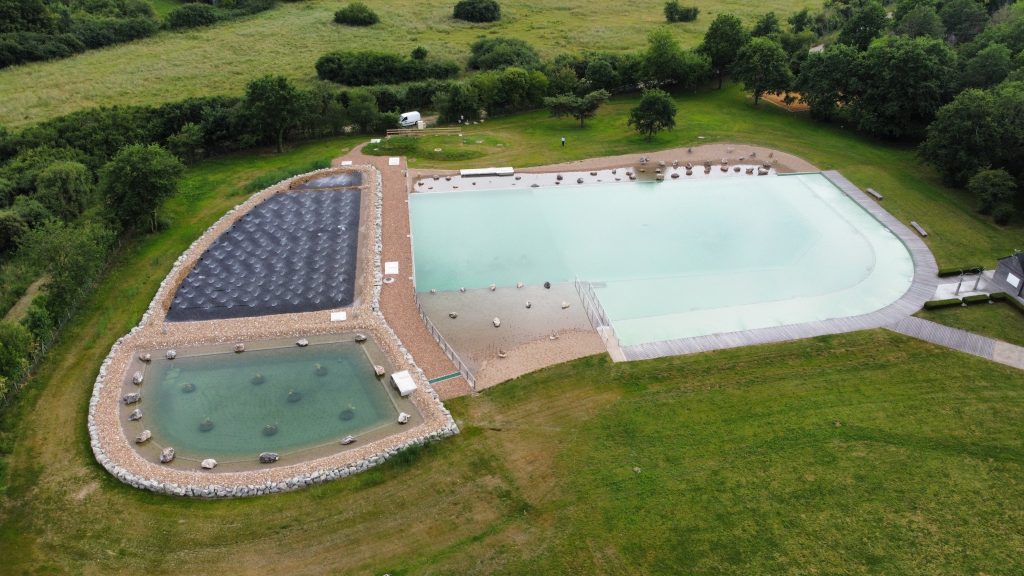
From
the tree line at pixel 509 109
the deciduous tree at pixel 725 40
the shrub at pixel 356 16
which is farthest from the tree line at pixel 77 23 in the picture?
the deciduous tree at pixel 725 40

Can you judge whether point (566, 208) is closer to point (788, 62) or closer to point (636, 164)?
point (636, 164)

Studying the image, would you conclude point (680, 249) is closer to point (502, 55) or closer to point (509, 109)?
point (509, 109)

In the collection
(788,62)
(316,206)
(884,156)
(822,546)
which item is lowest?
(822,546)

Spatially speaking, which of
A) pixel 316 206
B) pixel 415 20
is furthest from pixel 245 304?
pixel 415 20

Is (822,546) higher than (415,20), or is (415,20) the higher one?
(415,20)

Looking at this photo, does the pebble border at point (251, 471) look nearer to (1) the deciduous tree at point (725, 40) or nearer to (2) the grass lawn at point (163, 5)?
(1) the deciduous tree at point (725, 40)
